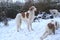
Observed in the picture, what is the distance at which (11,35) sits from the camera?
9.01 metres

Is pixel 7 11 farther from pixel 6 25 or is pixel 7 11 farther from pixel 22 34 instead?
pixel 22 34

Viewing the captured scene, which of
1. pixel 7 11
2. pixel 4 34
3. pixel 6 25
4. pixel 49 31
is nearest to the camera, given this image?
pixel 49 31

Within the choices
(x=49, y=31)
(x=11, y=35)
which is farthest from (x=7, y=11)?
(x=49, y=31)

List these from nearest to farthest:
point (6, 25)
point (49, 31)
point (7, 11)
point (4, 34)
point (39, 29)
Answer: point (49, 31) → point (4, 34) → point (39, 29) → point (6, 25) → point (7, 11)

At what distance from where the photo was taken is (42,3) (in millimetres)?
16250

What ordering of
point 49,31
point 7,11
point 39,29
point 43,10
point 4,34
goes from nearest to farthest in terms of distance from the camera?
point 49,31
point 4,34
point 39,29
point 7,11
point 43,10

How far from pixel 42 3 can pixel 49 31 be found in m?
8.86

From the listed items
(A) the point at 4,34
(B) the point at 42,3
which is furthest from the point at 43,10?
(A) the point at 4,34

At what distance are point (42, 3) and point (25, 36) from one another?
7978 mm

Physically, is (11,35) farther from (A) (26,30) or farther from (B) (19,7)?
(B) (19,7)

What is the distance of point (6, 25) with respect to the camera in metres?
11.5

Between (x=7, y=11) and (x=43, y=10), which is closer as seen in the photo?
(x=7, y=11)

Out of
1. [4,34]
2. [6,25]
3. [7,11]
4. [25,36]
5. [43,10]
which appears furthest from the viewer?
[43,10]

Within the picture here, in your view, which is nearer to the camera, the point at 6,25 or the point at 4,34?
the point at 4,34
